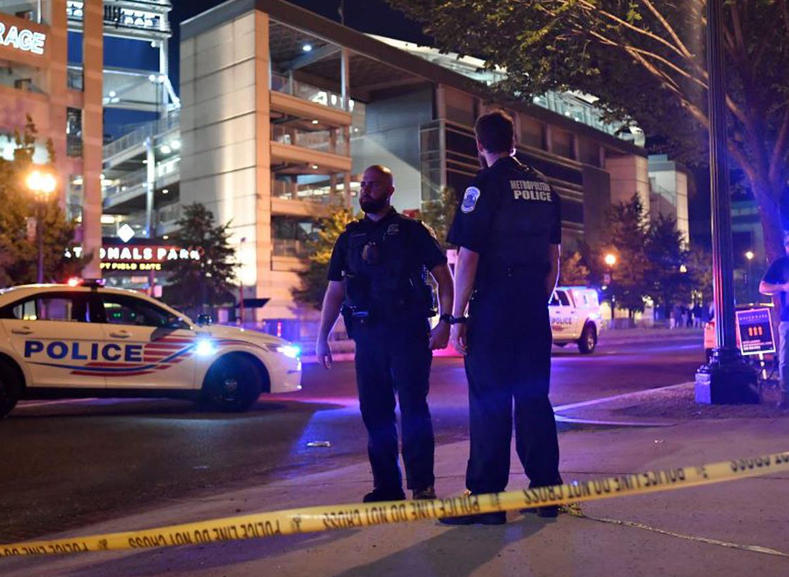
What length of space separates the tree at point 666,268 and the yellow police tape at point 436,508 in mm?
62356

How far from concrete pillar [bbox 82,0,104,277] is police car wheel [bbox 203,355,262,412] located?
30793mm

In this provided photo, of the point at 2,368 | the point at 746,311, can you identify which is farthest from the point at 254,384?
the point at 746,311

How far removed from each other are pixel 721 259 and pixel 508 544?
6473 mm

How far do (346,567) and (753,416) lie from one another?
19.8 ft

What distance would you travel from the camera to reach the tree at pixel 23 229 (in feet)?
102

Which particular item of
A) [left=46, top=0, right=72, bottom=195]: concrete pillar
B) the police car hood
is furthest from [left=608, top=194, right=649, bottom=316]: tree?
the police car hood

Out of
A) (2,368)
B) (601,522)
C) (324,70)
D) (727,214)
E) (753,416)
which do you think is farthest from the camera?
(324,70)

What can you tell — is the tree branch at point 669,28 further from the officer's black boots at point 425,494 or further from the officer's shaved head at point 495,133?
the officer's black boots at point 425,494

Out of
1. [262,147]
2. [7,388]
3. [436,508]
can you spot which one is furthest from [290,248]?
[436,508]

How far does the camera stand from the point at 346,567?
393cm

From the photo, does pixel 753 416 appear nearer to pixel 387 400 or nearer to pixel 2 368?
pixel 387 400

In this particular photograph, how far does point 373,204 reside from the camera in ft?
17.1

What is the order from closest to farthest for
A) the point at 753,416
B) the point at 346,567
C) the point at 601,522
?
the point at 346,567, the point at 601,522, the point at 753,416

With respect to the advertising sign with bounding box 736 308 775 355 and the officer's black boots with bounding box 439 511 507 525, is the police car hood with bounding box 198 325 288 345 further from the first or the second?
the officer's black boots with bounding box 439 511 507 525
